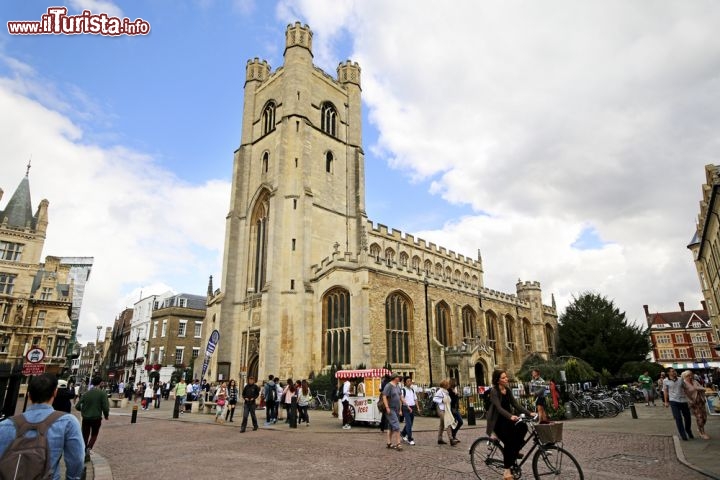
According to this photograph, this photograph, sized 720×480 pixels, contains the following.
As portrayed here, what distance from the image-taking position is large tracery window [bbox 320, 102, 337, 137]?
1384 inches

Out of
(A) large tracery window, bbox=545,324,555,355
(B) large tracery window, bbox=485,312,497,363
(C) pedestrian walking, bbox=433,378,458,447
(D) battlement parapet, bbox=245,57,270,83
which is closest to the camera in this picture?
(C) pedestrian walking, bbox=433,378,458,447

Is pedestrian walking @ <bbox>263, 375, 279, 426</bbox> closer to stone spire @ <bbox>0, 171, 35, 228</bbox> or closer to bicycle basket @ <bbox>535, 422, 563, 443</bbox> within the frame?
bicycle basket @ <bbox>535, 422, 563, 443</bbox>

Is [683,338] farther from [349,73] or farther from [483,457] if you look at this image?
[483,457]

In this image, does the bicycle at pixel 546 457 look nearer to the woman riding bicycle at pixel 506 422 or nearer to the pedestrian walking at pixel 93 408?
the woman riding bicycle at pixel 506 422

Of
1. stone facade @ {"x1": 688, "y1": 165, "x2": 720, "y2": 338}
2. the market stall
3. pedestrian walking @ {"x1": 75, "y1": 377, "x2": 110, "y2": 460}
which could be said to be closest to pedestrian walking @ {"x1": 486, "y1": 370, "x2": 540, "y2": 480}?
pedestrian walking @ {"x1": 75, "y1": 377, "x2": 110, "y2": 460}

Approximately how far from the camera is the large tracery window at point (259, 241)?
1251 inches

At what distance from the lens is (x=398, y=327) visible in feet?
90.7

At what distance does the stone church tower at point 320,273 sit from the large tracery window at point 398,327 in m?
0.09

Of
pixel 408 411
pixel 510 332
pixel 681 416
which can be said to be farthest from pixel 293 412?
pixel 510 332

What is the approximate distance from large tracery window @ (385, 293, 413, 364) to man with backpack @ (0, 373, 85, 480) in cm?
2390

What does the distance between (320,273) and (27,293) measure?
30.3 m

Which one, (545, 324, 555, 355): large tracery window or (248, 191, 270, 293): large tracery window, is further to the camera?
(545, 324, 555, 355): large tracery window

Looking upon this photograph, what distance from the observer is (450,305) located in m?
31.9

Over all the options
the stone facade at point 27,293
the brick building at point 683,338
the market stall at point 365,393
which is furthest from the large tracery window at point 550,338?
the stone facade at point 27,293
